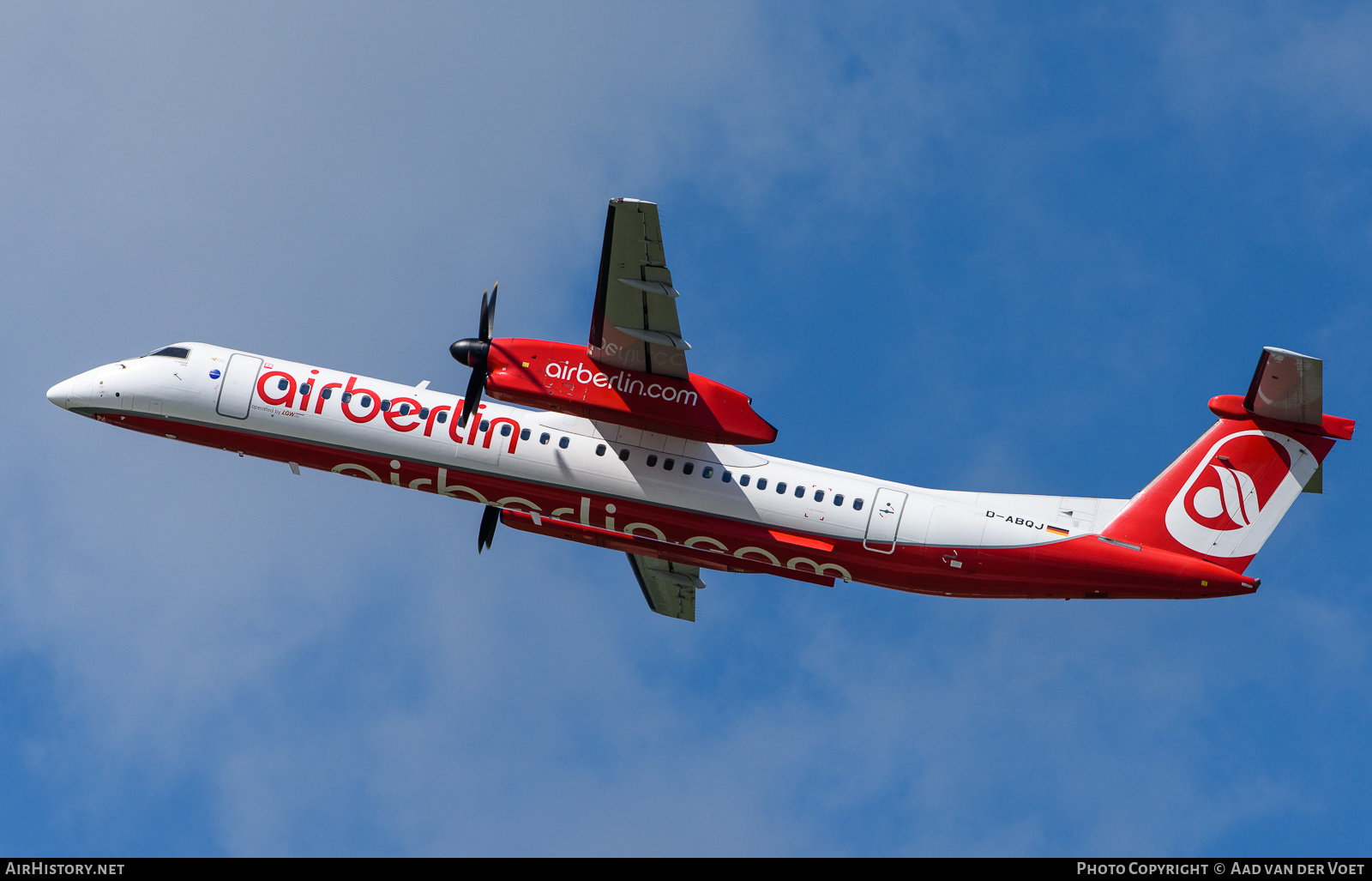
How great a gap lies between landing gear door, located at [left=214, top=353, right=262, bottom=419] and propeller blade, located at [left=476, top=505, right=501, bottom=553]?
6115 millimetres

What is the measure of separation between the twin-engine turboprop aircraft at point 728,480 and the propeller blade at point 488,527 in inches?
37.2

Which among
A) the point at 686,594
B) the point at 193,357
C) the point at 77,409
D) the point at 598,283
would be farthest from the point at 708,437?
the point at 77,409

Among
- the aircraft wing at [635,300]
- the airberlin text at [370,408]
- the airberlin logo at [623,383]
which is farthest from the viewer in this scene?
the airberlin text at [370,408]

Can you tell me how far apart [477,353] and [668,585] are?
9.45m

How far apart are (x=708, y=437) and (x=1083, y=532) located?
867cm

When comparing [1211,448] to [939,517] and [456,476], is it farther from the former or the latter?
[456,476]

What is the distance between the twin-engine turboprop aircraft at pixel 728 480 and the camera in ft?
95.3

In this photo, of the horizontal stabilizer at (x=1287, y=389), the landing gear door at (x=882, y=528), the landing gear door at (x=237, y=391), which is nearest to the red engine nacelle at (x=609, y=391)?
the landing gear door at (x=882, y=528)

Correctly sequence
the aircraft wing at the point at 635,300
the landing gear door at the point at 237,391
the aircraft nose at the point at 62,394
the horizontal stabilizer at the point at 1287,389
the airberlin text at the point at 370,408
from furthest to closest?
1. the aircraft nose at the point at 62,394
2. the landing gear door at the point at 237,391
3. the airberlin text at the point at 370,408
4. the horizontal stabilizer at the point at 1287,389
5. the aircraft wing at the point at 635,300

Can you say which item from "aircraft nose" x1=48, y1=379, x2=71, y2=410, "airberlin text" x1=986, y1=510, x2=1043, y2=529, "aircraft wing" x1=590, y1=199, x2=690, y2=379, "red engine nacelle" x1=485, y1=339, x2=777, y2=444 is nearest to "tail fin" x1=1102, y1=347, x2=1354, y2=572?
"airberlin text" x1=986, y1=510, x2=1043, y2=529

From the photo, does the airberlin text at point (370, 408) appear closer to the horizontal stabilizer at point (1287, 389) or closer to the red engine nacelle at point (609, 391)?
the red engine nacelle at point (609, 391)

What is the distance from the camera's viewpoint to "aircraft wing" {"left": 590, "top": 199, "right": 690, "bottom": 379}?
26141 mm

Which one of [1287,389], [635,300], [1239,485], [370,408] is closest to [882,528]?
[635,300]

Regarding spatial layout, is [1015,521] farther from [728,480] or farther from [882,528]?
[728,480]
